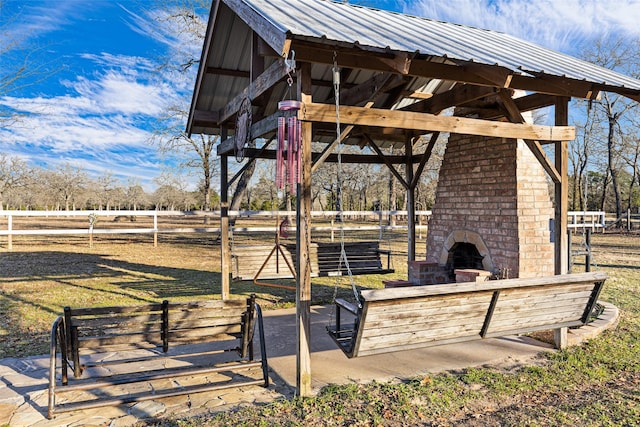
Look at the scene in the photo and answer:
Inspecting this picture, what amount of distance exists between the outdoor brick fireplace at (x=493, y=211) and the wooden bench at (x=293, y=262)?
107 centimetres

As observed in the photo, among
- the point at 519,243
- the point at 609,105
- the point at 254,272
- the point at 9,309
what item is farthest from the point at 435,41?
the point at 609,105

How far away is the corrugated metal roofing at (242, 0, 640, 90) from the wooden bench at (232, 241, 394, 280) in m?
3.14

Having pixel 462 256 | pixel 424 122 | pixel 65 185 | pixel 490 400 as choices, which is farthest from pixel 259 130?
pixel 65 185

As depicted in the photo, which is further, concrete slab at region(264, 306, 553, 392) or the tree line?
the tree line

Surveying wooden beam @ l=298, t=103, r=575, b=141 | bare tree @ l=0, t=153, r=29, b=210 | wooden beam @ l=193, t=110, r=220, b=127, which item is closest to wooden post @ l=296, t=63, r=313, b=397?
wooden beam @ l=298, t=103, r=575, b=141

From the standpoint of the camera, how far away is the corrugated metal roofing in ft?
11.5

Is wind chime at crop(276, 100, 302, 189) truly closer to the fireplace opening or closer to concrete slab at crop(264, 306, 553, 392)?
A: concrete slab at crop(264, 306, 553, 392)

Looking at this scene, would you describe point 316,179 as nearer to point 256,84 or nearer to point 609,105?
point 609,105

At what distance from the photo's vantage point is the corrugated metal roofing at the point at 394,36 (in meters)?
3.50

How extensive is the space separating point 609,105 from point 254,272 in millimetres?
24070

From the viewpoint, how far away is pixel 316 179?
Result: 113ft

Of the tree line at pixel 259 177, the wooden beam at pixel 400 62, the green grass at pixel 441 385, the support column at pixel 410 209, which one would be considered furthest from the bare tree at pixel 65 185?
the wooden beam at pixel 400 62

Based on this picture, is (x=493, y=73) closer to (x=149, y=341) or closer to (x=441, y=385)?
(x=441, y=385)

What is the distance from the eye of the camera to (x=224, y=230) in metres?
6.91
